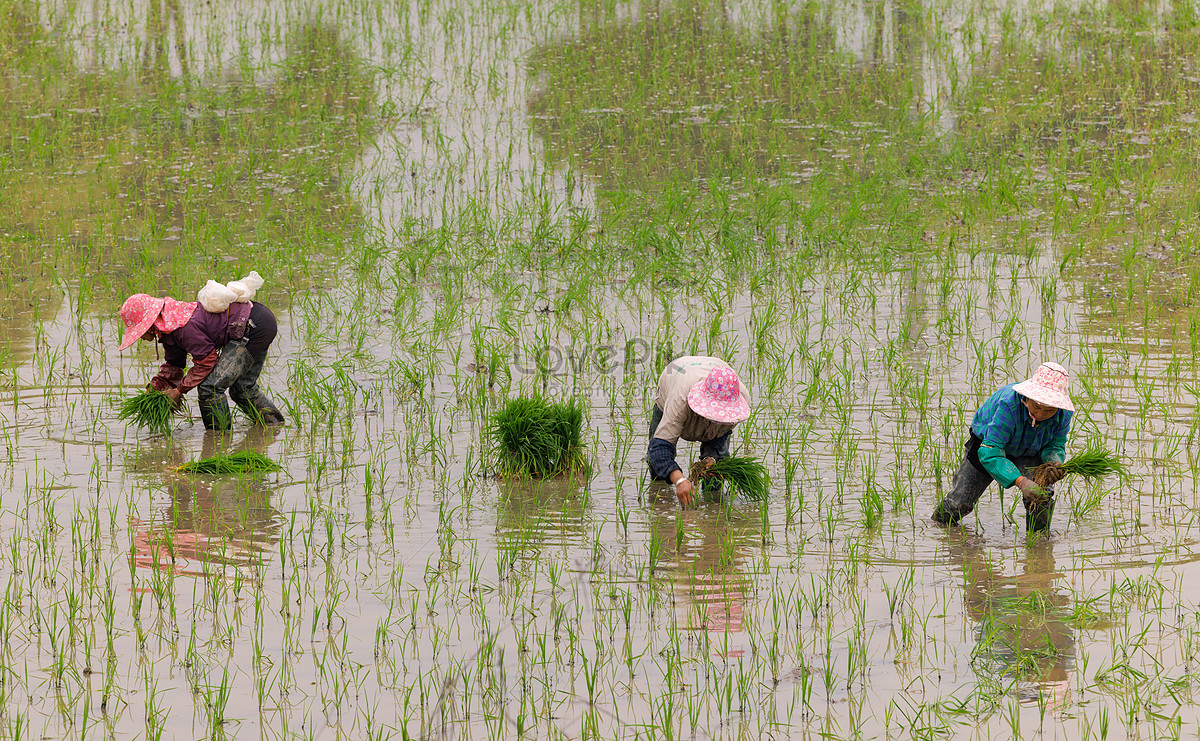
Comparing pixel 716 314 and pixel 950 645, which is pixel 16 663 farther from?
pixel 716 314

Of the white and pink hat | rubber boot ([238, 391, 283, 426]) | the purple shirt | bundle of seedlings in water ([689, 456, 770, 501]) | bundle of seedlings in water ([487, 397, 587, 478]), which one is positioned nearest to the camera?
bundle of seedlings in water ([689, 456, 770, 501])

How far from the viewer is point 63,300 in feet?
25.2

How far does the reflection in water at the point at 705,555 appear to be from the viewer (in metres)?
4.28

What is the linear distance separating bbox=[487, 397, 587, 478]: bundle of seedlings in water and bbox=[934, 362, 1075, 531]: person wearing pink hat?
57.7 inches

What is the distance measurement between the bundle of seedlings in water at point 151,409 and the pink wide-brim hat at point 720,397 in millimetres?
2424

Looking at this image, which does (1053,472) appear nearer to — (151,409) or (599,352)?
(599,352)

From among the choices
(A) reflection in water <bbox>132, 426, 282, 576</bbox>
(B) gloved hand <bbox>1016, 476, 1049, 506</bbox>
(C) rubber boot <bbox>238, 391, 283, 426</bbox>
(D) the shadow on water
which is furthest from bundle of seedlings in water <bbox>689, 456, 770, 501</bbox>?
(C) rubber boot <bbox>238, 391, 283, 426</bbox>

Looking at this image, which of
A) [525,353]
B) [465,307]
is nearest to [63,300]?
[465,307]

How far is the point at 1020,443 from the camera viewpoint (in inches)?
188

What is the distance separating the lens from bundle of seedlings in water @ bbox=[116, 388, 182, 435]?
234 inches

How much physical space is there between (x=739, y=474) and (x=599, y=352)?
1.81 metres

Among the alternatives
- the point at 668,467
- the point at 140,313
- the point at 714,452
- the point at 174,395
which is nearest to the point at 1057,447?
the point at 714,452

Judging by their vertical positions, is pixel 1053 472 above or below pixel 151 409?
below

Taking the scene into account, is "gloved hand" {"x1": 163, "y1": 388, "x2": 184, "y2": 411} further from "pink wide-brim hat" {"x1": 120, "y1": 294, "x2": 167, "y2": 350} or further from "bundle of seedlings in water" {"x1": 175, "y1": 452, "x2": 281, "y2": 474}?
"bundle of seedlings in water" {"x1": 175, "y1": 452, "x2": 281, "y2": 474}
